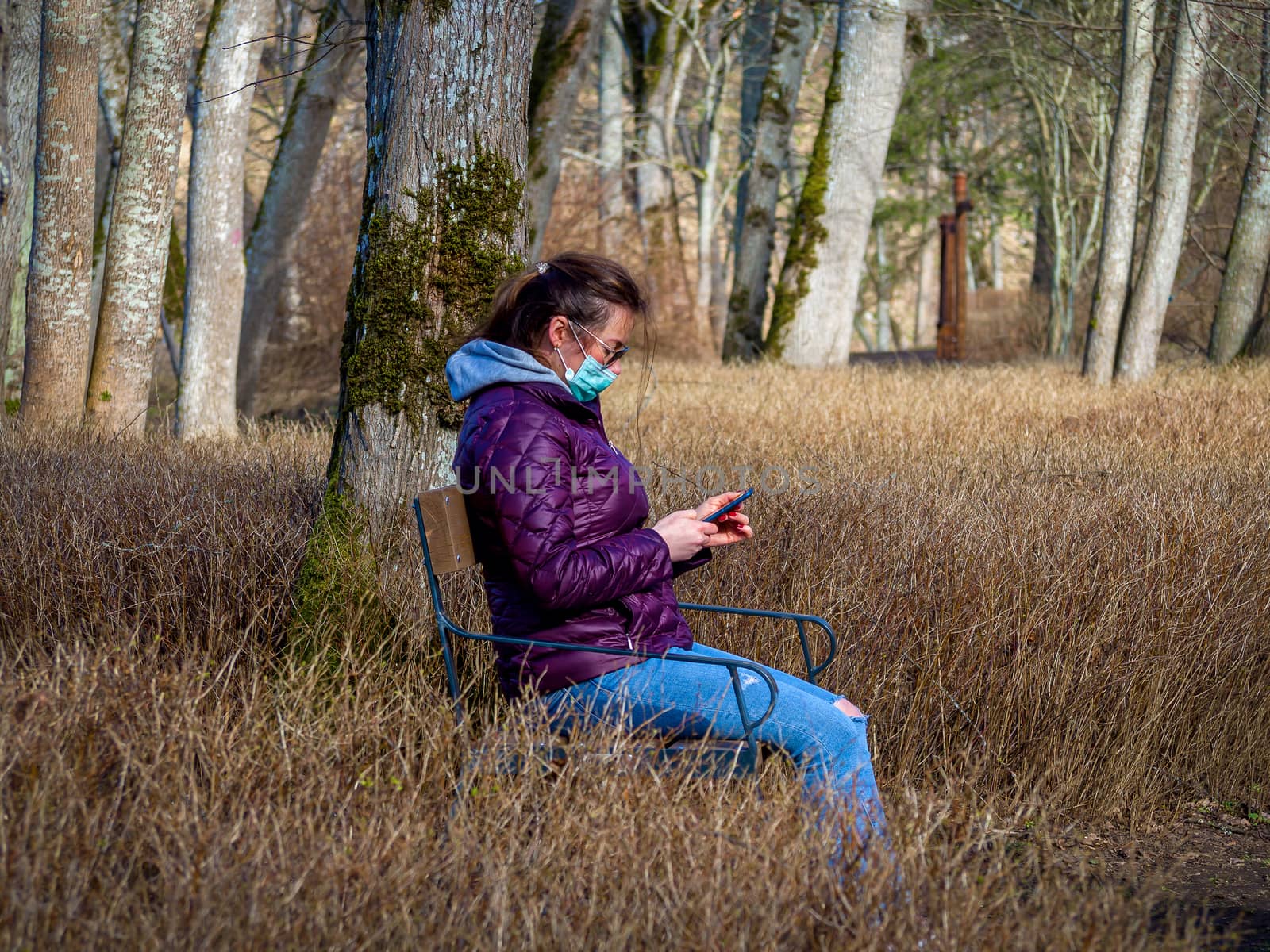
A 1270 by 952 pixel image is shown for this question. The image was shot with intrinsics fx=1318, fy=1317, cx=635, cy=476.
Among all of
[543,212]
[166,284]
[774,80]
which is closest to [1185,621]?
[543,212]

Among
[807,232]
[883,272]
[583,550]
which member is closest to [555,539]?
[583,550]

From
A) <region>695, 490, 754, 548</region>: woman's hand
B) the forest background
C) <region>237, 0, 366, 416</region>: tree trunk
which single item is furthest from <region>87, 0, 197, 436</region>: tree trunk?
<region>695, 490, 754, 548</region>: woman's hand

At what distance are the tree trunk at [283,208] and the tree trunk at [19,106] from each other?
9.00ft

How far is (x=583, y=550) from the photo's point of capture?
2.90 m

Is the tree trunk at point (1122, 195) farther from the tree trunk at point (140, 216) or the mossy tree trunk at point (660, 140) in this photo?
the tree trunk at point (140, 216)

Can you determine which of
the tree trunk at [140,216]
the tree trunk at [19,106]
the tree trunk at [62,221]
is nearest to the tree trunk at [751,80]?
the tree trunk at [19,106]

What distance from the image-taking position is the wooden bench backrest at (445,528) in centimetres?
298

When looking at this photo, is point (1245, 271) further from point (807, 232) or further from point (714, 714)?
point (714, 714)

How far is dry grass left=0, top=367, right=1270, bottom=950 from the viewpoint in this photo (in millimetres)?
2330

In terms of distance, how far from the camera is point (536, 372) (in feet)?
10.1

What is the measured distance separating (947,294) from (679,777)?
69.6 feet

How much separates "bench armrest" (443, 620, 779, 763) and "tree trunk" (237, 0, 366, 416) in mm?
9662

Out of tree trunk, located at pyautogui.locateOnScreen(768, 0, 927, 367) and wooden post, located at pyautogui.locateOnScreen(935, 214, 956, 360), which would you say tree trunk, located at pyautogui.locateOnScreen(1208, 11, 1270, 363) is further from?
wooden post, located at pyautogui.locateOnScreen(935, 214, 956, 360)

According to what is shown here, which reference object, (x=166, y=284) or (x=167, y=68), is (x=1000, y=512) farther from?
(x=166, y=284)
